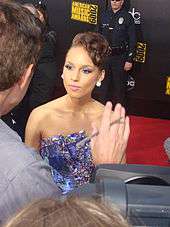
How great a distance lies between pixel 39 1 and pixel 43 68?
260 cm

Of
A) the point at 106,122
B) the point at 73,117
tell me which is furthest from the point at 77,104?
the point at 106,122

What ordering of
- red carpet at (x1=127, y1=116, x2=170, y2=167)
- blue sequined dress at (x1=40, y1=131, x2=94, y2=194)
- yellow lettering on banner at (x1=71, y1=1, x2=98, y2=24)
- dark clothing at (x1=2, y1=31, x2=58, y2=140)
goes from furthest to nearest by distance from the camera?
yellow lettering on banner at (x1=71, y1=1, x2=98, y2=24) → red carpet at (x1=127, y1=116, x2=170, y2=167) → dark clothing at (x1=2, y1=31, x2=58, y2=140) → blue sequined dress at (x1=40, y1=131, x2=94, y2=194)

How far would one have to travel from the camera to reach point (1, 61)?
4.25 feet

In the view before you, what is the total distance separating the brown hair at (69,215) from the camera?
0.64 metres

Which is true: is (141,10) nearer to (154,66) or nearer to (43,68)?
(154,66)

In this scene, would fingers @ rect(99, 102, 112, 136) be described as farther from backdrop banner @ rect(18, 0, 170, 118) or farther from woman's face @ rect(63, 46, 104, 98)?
backdrop banner @ rect(18, 0, 170, 118)

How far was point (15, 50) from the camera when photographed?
1.30m

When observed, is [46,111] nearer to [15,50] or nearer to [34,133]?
[34,133]

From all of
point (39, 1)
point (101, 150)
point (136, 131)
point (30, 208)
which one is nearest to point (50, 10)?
point (39, 1)

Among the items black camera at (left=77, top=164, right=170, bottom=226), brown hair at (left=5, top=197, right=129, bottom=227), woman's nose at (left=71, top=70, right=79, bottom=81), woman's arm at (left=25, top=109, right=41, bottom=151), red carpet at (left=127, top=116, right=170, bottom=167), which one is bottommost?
red carpet at (left=127, top=116, right=170, bottom=167)

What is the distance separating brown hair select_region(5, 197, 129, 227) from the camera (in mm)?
636

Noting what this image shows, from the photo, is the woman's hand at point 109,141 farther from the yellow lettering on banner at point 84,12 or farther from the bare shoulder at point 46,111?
the yellow lettering on banner at point 84,12

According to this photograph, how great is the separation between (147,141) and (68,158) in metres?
3.10

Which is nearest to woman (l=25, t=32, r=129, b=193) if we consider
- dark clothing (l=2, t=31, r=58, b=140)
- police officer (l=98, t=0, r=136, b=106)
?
dark clothing (l=2, t=31, r=58, b=140)
